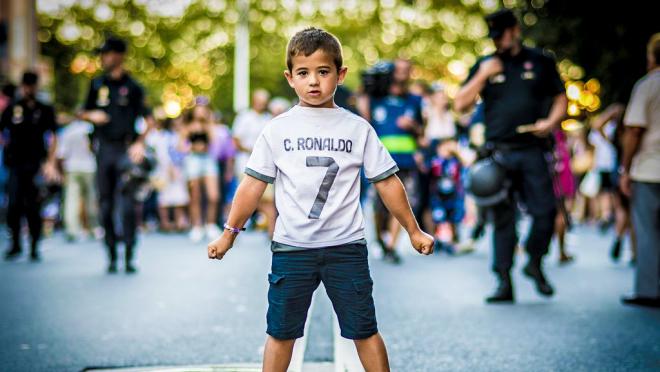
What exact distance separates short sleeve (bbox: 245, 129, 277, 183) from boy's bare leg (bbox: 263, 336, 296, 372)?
0.62m

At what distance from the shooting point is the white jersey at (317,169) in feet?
11.1

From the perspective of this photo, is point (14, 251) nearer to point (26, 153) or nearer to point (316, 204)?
point (26, 153)

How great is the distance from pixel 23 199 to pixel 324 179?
25.8 feet

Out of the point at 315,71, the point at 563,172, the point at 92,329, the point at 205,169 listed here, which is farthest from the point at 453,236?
the point at 315,71

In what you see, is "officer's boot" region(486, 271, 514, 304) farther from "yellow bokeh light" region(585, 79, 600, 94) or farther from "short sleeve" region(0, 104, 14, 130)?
"yellow bokeh light" region(585, 79, 600, 94)

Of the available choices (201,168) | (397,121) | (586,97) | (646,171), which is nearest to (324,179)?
(646,171)

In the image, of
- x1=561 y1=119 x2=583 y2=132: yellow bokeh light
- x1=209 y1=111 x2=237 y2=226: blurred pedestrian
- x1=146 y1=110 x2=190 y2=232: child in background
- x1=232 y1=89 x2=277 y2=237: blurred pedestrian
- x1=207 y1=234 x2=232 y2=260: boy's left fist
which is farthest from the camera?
x1=146 y1=110 x2=190 y2=232: child in background

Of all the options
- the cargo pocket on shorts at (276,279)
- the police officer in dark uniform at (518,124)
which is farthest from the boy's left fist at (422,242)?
the police officer in dark uniform at (518,124)

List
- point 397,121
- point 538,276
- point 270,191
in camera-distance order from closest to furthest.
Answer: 1. point 538,276
2. point 397,121
3. point 270,191

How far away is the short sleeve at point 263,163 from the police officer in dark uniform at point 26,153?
763cm

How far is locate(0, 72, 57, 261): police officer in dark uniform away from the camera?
10383mm

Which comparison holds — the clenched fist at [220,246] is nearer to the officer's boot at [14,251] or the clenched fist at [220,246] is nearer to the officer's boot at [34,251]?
the officer's boot at [34,251]

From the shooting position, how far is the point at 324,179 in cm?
338

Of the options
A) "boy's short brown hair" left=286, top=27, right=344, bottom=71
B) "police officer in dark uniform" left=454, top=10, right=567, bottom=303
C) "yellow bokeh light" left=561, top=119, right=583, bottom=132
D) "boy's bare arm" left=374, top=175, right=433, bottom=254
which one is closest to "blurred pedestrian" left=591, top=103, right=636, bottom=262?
"yellow bokeh light" left=561, top=119, right=583, bottom=132
